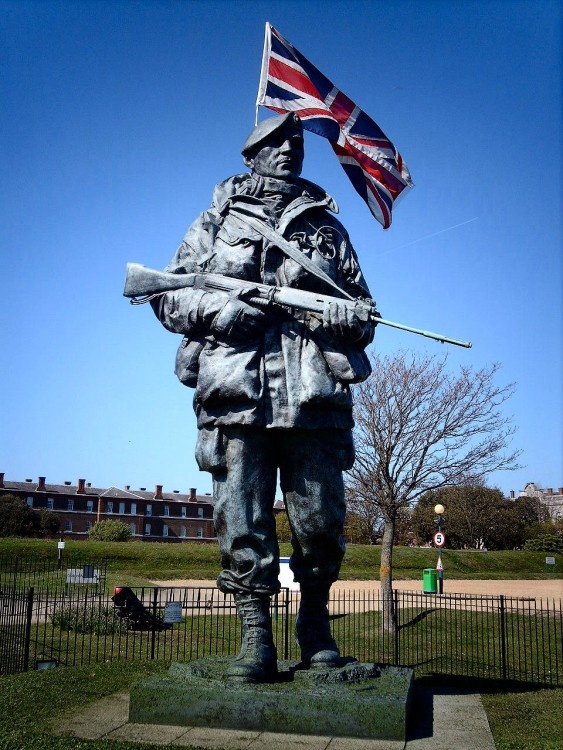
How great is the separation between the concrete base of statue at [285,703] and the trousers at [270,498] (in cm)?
69

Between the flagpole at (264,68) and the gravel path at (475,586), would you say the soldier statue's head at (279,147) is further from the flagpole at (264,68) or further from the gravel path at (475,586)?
the gravel path at (475,586)

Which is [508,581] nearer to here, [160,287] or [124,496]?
[160,287]

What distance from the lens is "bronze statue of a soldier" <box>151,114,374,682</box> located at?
5.19 metres

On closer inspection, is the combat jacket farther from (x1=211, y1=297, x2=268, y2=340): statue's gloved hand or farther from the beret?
the beret

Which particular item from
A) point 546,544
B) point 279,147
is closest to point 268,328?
point 279,147

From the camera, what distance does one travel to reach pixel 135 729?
4.66 m

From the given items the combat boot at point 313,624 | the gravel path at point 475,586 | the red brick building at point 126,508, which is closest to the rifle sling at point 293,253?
the combat boot at point 313,624

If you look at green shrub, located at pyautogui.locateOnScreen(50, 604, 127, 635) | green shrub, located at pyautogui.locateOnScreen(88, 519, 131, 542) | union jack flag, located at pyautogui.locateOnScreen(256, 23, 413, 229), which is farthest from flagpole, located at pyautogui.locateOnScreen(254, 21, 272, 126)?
green shrub, located at pyautogui.locateOnScreen(88, 519, 131, 542)

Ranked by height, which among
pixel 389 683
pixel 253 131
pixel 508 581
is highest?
pixel 253 131

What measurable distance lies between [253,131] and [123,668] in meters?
5.63

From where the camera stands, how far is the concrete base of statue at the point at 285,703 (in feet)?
14.6

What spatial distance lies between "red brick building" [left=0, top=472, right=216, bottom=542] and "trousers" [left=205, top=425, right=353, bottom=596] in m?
68.3

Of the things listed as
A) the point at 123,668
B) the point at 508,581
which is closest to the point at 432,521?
the point at 508,581

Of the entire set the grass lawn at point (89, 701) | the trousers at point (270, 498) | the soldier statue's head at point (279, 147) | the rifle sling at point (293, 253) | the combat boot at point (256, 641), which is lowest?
the grass lawn at point (89, 701)
